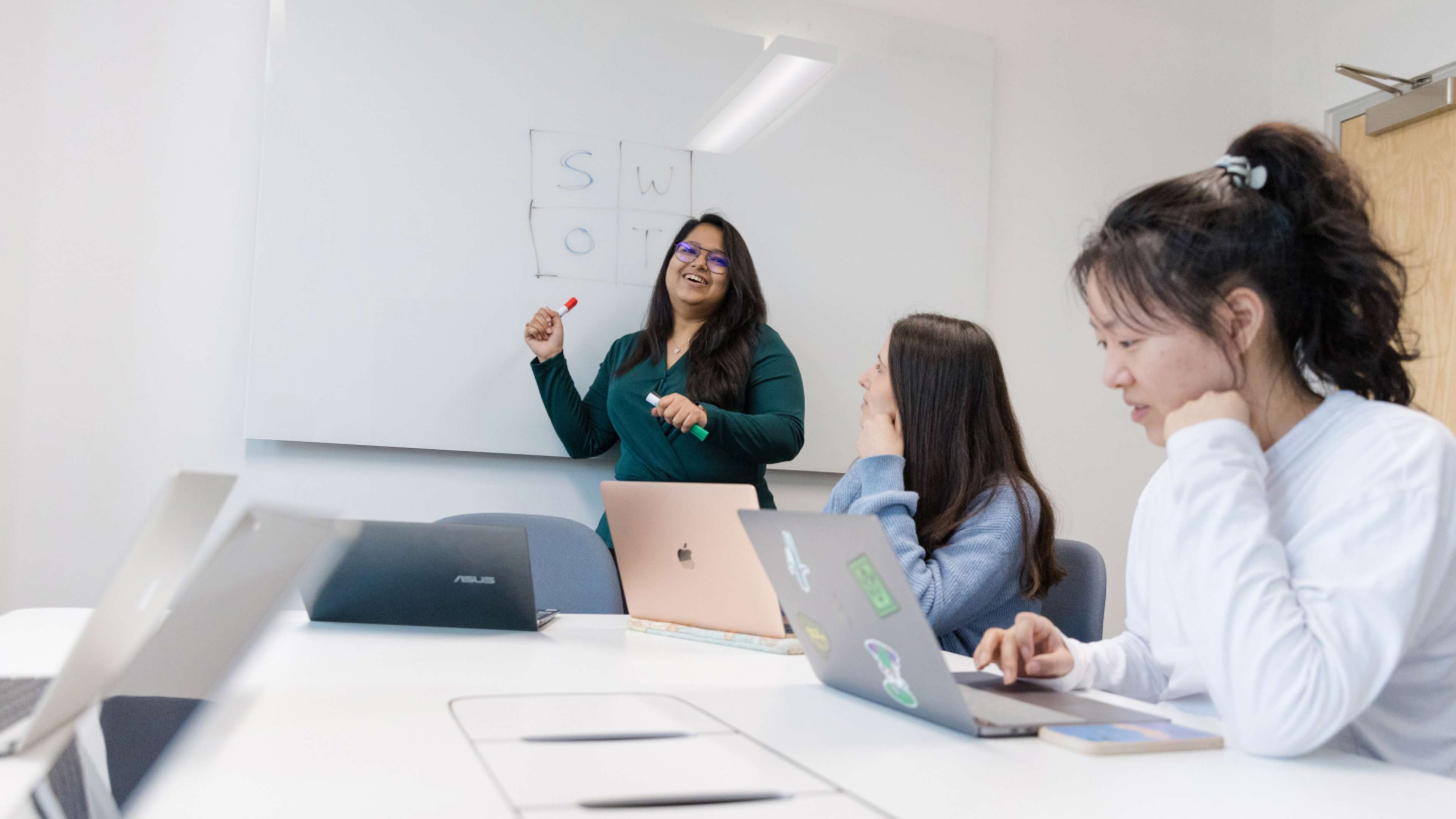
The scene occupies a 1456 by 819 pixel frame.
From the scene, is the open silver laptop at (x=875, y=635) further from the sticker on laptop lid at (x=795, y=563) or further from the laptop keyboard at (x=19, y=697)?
the laptop keyboard at (x=19, y=697)

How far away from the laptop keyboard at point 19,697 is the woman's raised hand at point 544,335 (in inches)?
61.7

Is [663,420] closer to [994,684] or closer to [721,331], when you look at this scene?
[721,331]

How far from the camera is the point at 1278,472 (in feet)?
3.05

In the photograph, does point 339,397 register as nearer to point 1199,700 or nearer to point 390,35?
point 390,35

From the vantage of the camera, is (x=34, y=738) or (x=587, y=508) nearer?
(x=34, y=738)

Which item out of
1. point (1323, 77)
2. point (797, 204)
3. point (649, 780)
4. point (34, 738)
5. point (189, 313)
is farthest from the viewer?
point (1323, 77)

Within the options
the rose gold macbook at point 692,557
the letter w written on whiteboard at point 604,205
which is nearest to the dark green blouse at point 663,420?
the letter w written on whiteboard at point 604,205

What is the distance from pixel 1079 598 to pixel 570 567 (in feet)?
3.11

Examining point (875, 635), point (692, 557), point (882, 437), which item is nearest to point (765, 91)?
point (882, 437)

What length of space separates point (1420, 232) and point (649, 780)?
317 cm

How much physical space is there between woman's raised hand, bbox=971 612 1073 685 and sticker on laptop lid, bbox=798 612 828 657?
164 mm

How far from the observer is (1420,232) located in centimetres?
289

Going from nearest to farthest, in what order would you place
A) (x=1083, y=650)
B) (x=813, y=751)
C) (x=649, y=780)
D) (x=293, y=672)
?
(x=649, y=780) → (x=813, y=751) → (x=293, y=672) → (x=1083, y=650)

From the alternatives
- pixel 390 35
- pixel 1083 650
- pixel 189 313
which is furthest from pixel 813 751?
pixel 390 35
